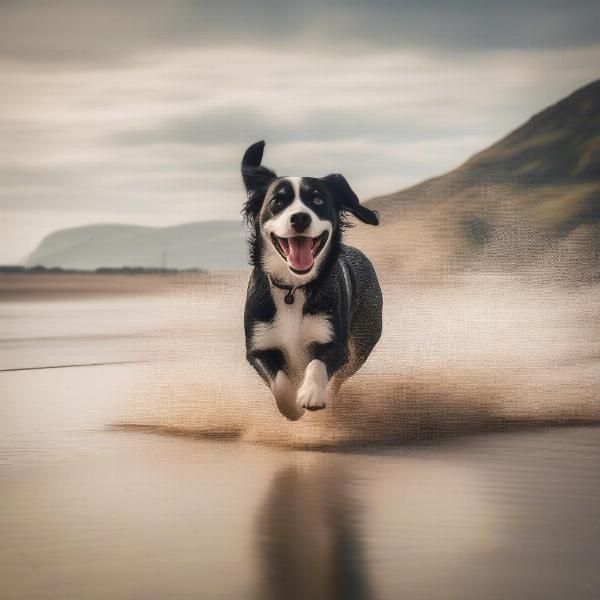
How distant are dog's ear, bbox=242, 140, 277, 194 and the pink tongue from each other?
0.43m

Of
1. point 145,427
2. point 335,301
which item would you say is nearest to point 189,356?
point 145,427

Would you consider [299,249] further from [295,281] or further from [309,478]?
[309,478]

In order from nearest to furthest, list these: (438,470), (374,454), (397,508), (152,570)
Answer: (152,570)
(397,508)
(438,470)
(374,454)

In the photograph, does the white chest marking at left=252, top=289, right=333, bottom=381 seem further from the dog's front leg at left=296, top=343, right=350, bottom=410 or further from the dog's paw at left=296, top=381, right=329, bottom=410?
the dog's paw at left=296, top=381, right=329, bottom=410

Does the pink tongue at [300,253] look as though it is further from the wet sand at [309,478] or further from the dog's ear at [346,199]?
the wet sand at [309,478]

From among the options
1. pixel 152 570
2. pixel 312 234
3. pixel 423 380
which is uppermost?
pixel 312 234

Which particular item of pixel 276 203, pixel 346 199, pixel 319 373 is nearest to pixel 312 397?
pixel 319 373

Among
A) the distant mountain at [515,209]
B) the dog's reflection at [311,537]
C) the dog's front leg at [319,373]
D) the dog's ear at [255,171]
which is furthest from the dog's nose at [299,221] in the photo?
the dog's reflection at [311,537]

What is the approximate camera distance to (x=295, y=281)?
6977 millimetres

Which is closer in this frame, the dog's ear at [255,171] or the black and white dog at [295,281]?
the black and white dog at [295,281]

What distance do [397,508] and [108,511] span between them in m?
1.15

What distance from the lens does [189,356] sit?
12.1 m

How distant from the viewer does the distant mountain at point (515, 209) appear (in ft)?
53.4

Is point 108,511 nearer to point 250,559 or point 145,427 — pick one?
point 250,559
